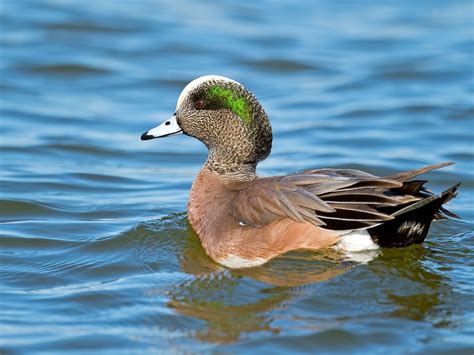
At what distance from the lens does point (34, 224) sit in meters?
7.40

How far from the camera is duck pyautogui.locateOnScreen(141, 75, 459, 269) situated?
563 centimetres

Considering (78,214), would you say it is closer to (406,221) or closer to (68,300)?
(68,300)

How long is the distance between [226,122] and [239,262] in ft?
3.81

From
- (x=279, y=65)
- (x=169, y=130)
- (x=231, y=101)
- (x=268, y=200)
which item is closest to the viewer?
(x=268, y=200)

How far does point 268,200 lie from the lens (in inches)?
234

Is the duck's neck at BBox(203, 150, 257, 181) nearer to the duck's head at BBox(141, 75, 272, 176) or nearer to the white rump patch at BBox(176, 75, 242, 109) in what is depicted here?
the duck's head at BBox(141, 75, 272, 176)

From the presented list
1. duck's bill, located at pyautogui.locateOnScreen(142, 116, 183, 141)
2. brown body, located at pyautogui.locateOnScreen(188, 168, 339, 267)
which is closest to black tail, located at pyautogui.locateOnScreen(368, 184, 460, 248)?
brown body, located at pyautogui.locateOnScreen(188, 168, 339, 267)

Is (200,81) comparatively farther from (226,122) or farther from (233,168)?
(233,168)

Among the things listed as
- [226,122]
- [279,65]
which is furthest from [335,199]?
[279,65]

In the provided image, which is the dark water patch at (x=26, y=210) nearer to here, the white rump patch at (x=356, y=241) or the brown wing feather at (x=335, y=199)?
the brown wing feather at (x=335, y=199)

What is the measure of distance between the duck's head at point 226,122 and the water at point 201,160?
62cm

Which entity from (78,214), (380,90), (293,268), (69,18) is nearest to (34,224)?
(78,214)

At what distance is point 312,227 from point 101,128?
494 cm

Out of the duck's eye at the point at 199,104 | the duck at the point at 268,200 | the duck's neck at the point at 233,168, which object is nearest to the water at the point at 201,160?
the duck at the point at 268,200
